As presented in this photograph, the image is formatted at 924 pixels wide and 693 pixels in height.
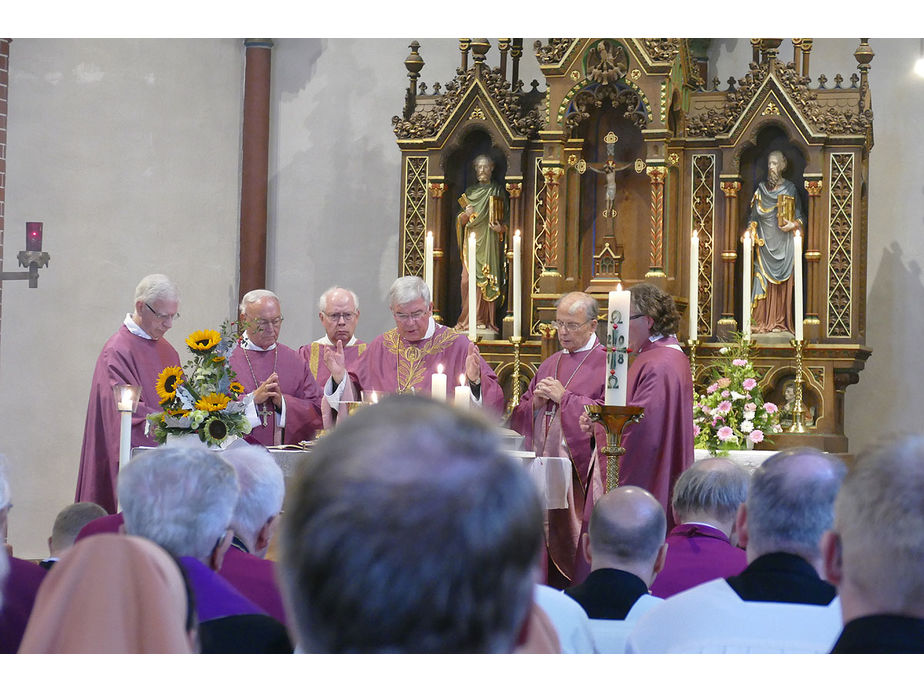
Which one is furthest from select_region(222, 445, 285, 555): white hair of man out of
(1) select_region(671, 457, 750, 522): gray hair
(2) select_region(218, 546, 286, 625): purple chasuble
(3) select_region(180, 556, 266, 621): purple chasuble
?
(1) select_region(671, 457, 750, 522): gray hair

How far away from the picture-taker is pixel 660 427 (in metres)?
6.01

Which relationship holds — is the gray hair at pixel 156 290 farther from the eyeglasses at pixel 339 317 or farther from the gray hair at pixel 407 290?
the eyeglasses at pixel 339 317

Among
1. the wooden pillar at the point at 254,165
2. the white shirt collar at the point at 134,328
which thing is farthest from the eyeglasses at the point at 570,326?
the wooden pillar at the point at 254,165

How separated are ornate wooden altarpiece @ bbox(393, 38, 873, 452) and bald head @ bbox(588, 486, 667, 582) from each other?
453 cm

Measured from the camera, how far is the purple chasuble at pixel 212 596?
228 cm

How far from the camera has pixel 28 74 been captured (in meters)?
9.30

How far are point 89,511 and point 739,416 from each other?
424cm

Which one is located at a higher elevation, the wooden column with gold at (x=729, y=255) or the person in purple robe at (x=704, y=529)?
the wooden column with gold at (x=729, y=255)

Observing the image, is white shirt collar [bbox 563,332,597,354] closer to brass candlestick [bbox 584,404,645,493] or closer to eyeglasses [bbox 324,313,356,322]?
eyeglasses [bbox 324,313,356,322]

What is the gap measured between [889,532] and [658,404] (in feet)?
14.1

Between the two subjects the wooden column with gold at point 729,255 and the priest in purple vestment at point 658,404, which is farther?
the wooden column with gold at point 729,255

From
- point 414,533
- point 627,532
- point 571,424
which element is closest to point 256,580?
point 627,532

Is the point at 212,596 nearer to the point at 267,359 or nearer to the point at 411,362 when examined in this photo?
the point at 411,362

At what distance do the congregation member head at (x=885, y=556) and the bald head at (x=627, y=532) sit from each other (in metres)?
1.34
